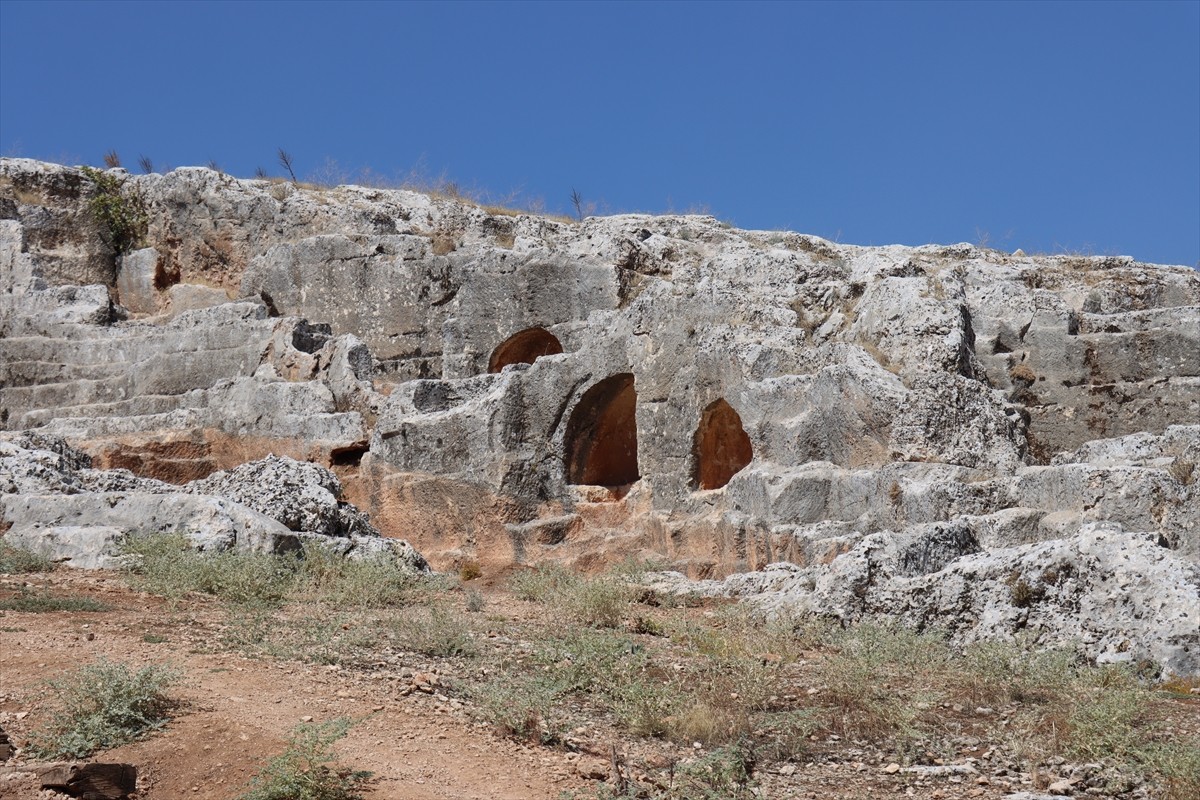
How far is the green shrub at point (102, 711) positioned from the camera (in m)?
6.03

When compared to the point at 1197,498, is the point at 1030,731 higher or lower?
lower

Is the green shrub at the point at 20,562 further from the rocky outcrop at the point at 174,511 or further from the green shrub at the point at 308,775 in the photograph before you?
the green shrub at the point at 308,775

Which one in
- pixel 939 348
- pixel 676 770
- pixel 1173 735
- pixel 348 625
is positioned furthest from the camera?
pixel 939 348

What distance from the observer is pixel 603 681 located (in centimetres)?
730

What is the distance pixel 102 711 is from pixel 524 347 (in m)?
14.6

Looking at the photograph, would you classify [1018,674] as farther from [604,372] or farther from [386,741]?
[604,372]

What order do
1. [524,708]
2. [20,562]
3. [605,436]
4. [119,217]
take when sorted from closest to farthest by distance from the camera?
1. [524,708]
2. [20,562]
3. [605,436]
4. [119,217]

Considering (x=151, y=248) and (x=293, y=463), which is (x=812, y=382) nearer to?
(x=293, y=463)

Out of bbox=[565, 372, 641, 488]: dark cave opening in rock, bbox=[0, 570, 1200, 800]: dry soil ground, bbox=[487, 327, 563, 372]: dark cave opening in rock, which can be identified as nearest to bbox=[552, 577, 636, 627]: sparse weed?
bbox=[0, 570, 1200, 800]: dry soil ground

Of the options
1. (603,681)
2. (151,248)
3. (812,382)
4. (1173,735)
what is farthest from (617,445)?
(151,248)

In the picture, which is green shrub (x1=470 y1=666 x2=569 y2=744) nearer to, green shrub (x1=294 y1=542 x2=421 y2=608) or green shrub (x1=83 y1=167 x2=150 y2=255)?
green shrub (x1=294 y1=542 x2=421 y2=608)

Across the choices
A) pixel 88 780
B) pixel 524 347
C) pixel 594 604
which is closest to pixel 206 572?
pixel 594 604

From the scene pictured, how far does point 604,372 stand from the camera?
15.8m

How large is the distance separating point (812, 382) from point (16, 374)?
13780 millimetres
